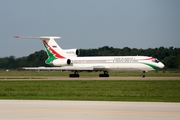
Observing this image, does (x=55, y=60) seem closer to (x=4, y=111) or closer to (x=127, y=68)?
(x=127, y=68)

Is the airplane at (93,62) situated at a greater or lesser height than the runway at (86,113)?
greater

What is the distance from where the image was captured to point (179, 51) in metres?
126

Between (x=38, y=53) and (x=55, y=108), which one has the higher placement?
(x=38, y=53)

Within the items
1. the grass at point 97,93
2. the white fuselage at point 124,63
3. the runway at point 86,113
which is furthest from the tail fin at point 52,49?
the runway at point 86,113

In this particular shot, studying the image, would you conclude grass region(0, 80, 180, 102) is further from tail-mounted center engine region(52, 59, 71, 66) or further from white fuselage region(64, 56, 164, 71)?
tail-mounted center engine region(52, 59, 71, 66)

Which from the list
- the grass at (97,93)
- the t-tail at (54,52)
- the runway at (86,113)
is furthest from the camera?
the t-tail at (54,52)

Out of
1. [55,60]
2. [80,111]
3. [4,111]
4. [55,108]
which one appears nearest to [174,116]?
[80,111]

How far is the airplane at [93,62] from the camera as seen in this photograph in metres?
64.6

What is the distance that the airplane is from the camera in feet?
212

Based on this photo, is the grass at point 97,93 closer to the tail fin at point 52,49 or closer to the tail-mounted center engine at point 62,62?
the tail-mounted center engine at point 62,62

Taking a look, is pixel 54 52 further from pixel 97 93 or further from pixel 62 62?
pixel 97 93

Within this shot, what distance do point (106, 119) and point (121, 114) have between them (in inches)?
66.0

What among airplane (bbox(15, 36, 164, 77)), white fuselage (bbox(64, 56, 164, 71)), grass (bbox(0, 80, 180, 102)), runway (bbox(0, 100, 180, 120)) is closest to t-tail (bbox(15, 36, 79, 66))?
airplane (bbox(15, 36, 164, 77))

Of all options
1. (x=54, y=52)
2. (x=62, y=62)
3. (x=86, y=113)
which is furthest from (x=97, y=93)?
(x=54, y=52)
